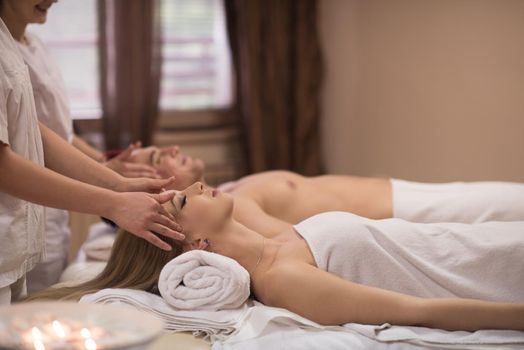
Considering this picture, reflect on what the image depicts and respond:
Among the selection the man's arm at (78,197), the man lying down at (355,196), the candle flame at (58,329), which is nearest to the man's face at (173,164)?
the man lying down at (355,196)

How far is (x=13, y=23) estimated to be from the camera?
2.08m

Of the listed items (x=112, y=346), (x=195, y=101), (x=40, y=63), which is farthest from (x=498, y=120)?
(x=112, y=346)

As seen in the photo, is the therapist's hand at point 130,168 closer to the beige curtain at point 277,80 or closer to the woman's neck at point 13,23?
the woman's neck at point 13,23

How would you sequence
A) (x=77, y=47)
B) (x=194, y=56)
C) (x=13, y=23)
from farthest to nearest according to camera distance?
1. (x=194, y=56)
2. (x=77, y=47)
3. (x=13, y=23)

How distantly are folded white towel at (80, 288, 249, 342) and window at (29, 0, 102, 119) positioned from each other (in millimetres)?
2022

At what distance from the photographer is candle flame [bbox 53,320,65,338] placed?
1.12 meters

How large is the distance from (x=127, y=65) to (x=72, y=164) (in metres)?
1.75

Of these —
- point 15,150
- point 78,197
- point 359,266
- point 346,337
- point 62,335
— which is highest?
point 15,150

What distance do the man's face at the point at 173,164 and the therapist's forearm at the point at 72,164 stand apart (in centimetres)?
62

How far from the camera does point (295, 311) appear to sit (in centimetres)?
177

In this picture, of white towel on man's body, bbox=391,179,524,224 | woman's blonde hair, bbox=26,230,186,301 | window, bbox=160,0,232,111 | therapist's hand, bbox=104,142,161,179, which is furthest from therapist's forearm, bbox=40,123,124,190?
window, bbox=160,0,232,111

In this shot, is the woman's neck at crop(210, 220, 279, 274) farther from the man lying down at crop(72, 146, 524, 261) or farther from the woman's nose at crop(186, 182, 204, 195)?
the man lying down at crop(72, 146, 524, 261)

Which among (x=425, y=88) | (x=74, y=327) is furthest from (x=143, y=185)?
(x=425, y=88)

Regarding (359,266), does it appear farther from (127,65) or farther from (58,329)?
(127,65)
